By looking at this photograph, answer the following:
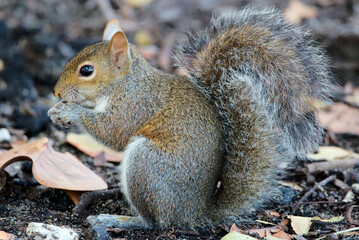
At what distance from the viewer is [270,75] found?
2598 mm

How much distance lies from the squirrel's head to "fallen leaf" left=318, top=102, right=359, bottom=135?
2.15 metres

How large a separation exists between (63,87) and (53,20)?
3.14 metres

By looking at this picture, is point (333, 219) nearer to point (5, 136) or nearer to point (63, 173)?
point (63, 173)

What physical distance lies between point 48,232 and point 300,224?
1367 mm

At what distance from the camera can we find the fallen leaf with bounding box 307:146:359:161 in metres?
3.51

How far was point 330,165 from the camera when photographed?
3.36 meters

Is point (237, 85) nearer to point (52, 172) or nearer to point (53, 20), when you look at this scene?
point (52, 172)

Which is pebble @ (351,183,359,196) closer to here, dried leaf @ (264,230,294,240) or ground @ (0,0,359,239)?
ground @ (0,0,359,239)

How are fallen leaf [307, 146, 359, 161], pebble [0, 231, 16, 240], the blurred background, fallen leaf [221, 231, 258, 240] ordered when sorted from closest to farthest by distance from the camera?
1. pebble [0, 231, 16, 240]
2. fallen leaf [221, 231, 258, 240]
3. fallen leaf [307, 146, 359, 161]
4. the blurred background

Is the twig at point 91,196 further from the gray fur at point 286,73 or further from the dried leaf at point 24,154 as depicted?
the gray fur at point 286,73

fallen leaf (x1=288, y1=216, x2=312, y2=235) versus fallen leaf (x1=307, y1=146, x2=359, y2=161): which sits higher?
fallen leaf (x1=307, y1=146, x2=359, y2=161)

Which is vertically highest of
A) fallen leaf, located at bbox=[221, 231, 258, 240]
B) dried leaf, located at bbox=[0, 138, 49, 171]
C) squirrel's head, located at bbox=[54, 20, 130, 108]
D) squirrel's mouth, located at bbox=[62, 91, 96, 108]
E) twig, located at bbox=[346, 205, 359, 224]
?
squirrel's head, located at bbox=[54, 20, 130, 108]

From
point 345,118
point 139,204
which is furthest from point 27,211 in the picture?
point 345,118

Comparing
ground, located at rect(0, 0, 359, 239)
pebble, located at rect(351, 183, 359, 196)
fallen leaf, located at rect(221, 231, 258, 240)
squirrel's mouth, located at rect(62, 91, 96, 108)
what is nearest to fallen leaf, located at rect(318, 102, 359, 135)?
ground, located at rect(0, 0, 359, 239)
